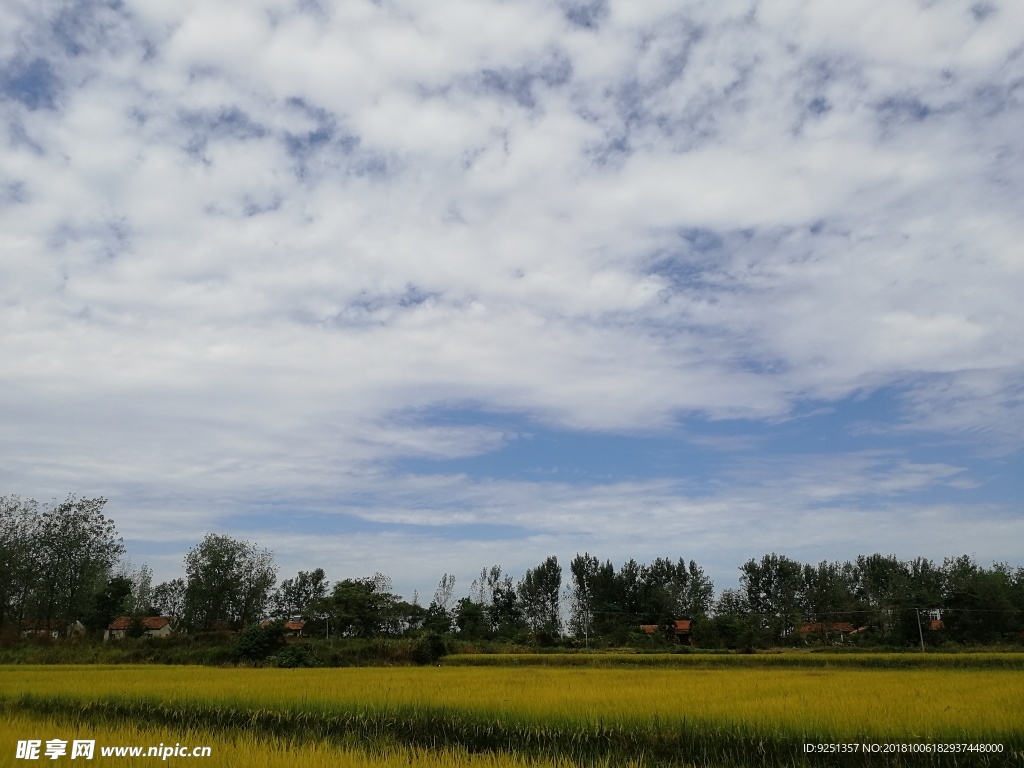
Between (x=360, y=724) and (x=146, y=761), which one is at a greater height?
(x=146, y=761)

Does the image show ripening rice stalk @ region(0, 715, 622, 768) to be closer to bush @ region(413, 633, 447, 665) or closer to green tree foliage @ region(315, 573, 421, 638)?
bush @ region(413, 633, 447, 665)

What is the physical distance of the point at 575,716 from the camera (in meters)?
12.9

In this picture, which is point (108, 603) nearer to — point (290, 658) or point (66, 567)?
point (66, 567)

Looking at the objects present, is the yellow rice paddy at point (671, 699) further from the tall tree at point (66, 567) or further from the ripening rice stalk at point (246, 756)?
the tall tree at point (66, 567)

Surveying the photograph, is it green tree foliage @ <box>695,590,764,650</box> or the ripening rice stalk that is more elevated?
the ripening rice stalk

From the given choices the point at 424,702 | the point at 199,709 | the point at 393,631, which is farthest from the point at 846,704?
the point at 393,631

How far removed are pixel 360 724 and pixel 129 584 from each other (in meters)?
59.0

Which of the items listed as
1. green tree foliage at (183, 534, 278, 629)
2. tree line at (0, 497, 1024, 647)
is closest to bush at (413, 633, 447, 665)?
tree line at (0, 497, 1024, 647)

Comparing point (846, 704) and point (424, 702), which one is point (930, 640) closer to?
point (846, 704)

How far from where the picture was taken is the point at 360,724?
46.3 feet

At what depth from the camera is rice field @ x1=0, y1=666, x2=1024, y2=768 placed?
35.0 ft

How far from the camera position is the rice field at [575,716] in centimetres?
1066

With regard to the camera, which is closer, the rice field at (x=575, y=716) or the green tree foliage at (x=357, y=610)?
the rice field at (x=575, y=716)

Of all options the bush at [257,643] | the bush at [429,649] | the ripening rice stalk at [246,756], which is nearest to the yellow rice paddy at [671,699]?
the ripening rice stalk at [246,756]
